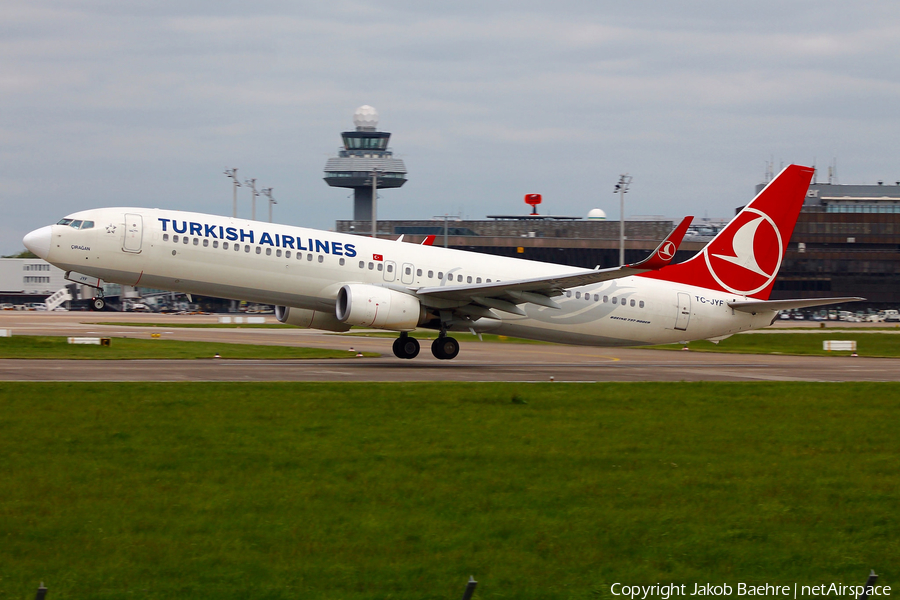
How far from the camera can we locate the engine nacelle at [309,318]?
30734 mm

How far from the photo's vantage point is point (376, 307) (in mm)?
27469

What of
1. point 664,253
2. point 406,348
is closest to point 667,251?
point 664,253

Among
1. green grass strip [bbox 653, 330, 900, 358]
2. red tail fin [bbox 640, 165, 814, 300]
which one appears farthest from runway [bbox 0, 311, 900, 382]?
green grass strip [bbox 653, 330, 900, 358]

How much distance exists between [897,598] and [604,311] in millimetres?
24579

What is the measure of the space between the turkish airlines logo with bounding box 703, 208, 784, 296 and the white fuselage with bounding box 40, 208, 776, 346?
115cm

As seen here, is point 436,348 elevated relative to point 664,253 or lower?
lower

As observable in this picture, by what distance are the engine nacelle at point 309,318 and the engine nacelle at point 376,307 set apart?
2475 mm

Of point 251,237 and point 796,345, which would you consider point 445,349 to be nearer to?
point 251,237

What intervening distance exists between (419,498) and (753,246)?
26.1 meters

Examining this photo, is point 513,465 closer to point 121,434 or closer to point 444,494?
point 444,494

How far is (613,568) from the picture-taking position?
8.11m

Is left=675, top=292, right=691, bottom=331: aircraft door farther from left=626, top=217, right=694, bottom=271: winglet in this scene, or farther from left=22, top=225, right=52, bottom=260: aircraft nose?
left=22, top=225, right=52, bottom=260: aircraft nose

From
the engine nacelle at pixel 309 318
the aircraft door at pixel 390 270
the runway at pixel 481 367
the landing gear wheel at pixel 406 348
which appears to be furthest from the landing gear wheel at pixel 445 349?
the engine nacelle at pixel 309 318

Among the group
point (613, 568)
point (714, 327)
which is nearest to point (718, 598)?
point (613, 568)
